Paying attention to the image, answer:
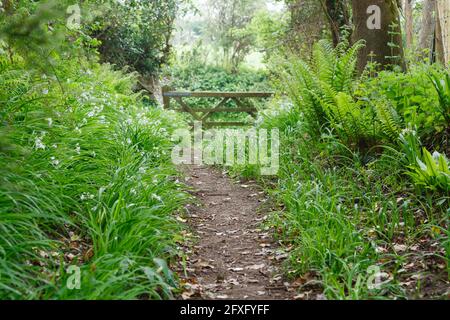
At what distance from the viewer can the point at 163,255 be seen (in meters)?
3.49

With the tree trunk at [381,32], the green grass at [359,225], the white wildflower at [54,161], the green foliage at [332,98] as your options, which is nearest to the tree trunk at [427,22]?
the tree trunk at [381,32]

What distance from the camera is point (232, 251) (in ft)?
13.9

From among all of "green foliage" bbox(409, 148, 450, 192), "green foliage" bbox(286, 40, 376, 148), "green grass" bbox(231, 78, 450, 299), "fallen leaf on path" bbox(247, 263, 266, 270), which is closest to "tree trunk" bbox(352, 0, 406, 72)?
"green foliage" bbox(286, 40, 376, 148)

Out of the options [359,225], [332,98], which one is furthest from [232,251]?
[332,98]

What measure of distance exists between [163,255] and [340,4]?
9038 millimetres

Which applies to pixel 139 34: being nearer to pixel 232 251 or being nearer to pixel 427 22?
pixel 427 22

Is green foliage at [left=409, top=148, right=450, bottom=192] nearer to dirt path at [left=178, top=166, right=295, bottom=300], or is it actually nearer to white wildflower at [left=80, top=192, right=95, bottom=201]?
dirt path at [left=178, top=166, right=295, bottom=300]

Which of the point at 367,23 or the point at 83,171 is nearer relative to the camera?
the point at 83,171

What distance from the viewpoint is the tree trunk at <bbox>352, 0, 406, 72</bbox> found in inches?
263

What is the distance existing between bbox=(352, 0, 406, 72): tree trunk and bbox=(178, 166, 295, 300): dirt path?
2.72m

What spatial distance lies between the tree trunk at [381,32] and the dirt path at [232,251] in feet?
8.94
